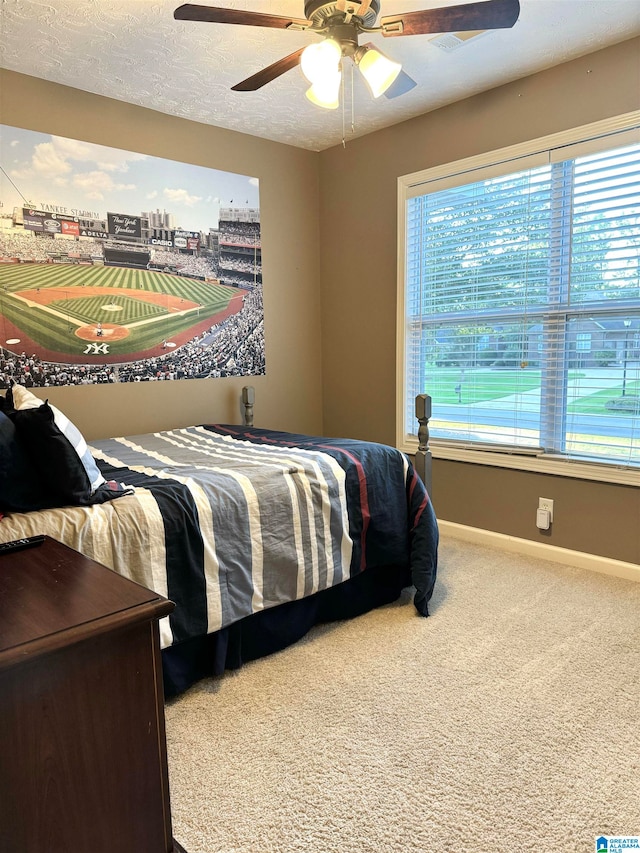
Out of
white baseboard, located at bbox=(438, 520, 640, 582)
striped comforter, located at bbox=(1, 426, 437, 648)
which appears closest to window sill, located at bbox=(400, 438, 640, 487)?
white baseboard, located at bbox=(438, 520, 640, 582)

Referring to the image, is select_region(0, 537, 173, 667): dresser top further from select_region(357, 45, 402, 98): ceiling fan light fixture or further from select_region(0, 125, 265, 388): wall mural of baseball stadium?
select_region(0, 125, 265, 388): wall mural of baseball stadium

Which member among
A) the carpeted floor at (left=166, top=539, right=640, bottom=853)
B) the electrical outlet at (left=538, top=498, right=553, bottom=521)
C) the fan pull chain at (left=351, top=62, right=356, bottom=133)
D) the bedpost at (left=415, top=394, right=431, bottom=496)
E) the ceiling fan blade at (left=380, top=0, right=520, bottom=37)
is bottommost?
the carpeted floor at (left=166, top=539, right=640, bottom=853)

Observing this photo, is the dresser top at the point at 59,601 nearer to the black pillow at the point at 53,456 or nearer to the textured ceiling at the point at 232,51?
the black pillow at the point at 53,456

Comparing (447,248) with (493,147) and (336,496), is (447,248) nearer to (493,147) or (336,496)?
(493,147)

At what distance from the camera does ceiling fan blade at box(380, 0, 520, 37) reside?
5.70 feet

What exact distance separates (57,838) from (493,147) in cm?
349

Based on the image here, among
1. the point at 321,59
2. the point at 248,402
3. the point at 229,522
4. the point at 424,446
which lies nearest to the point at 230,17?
the point at 321,59

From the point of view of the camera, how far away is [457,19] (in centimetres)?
182

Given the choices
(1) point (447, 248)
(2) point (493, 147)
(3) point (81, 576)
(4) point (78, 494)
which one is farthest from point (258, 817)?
(2) point (493, 147)

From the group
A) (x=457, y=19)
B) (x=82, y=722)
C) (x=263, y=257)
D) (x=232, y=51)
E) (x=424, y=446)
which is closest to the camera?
(x=82, y=722)

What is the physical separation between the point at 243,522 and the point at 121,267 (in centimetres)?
196

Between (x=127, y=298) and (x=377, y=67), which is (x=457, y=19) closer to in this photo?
(x=377, y=67)

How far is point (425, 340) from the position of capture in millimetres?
3695

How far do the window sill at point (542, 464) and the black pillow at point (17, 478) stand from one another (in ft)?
8.05
